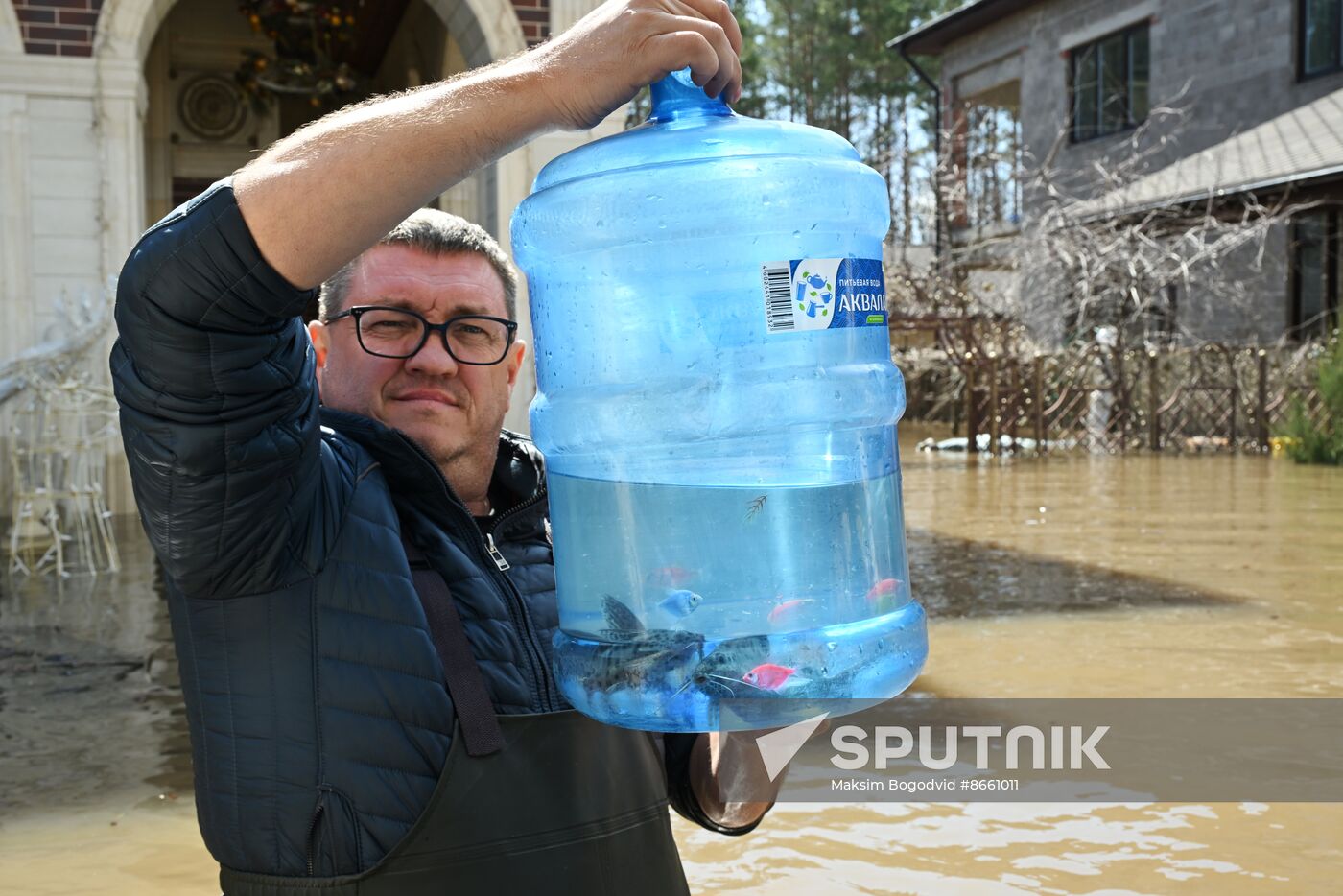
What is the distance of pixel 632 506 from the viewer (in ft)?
6.59

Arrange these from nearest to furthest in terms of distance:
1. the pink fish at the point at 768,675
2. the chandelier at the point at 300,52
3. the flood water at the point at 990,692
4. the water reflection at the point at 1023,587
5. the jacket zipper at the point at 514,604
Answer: the pink fish at the point at 768,675
the jacket zipper at the point at 514,604
the flood water at the point at 990,692
the water reflection at the point at 1023,587
the chandelier at the point at 300,52

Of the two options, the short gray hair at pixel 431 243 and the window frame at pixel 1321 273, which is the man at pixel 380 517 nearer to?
the short gray hair at pixel 431 243

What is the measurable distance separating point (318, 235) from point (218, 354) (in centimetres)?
19

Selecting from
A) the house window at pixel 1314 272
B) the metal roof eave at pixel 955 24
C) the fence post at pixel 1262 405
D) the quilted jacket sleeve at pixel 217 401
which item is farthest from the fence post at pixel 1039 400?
the quilted jacket sleeve at pixel 217 401

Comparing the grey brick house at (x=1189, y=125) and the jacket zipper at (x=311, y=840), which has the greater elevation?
the grey brick house at (x=1189, y=125)

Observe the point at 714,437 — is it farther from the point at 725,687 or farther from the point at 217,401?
the point at 217,401

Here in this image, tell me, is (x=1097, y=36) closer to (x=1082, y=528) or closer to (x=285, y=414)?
(x=1082, y=528)

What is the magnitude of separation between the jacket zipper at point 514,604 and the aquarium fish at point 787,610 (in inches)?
15.4

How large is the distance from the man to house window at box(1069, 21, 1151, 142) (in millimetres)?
23753

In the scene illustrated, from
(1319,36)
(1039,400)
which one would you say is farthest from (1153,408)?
(1319,36)

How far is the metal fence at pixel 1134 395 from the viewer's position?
18062mm

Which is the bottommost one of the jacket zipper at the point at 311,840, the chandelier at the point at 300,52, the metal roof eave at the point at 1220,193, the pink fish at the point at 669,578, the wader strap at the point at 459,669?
the jacket zipper at the point at 311,840

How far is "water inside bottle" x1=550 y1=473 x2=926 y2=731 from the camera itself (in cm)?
185

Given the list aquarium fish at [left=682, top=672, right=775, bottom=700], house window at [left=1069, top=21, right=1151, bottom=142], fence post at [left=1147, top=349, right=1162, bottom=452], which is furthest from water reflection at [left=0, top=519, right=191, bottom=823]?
house window at [left=1069, top=21, right=1151, bottom=142]
